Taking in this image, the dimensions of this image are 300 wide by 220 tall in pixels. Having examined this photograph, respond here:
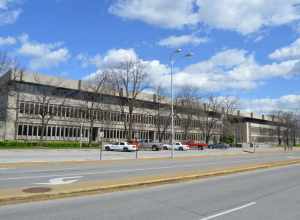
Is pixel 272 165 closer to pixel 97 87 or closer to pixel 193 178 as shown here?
pixel 193 178

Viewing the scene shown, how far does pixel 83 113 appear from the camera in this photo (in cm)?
7619

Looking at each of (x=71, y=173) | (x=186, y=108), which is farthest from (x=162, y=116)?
(x=71, y=173)

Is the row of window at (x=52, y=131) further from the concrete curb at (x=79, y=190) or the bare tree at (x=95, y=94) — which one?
the concrete curb at (x=79, y=190)

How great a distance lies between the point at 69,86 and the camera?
79.1m

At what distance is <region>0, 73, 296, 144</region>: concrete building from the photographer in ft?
213

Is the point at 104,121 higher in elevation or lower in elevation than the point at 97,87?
lower

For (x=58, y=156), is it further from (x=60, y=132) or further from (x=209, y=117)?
(x=209, y=117)

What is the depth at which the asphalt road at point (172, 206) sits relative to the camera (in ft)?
26.0

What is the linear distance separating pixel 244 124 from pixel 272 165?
11941 centimetres

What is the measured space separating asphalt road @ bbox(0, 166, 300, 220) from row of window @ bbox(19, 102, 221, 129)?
179 feet

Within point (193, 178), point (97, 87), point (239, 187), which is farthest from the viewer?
point (97, 87)

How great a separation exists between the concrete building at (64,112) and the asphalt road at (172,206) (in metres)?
49.3

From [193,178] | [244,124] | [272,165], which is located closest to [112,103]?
[272,165]

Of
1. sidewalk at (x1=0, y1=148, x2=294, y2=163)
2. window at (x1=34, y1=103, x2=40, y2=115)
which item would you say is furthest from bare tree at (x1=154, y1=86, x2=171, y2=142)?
sidewalk at (x1=0, y1=148, x2=294, y2=163)
